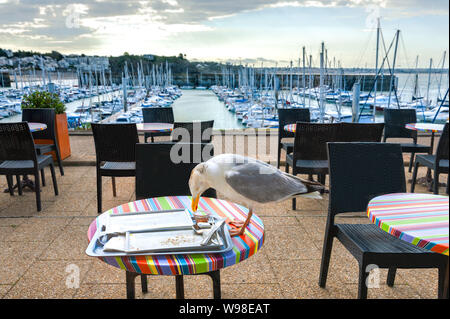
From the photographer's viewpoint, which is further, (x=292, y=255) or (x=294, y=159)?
(x=294, y=159)

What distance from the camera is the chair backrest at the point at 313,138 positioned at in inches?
144

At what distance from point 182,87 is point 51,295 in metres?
48.3

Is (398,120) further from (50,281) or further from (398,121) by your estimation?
(50,281)

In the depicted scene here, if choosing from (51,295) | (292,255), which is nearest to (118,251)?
(51,295)

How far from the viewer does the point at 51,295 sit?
2.27m

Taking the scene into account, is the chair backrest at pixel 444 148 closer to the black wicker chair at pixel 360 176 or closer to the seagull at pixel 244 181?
the black wicker chair at pixel 360 176

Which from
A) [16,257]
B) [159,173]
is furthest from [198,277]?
[16,257]

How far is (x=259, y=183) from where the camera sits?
1403 mm

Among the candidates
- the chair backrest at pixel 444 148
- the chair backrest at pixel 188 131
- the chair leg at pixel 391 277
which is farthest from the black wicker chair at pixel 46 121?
the chair backrest at pixel 444 148

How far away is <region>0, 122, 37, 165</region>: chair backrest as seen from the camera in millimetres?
3621

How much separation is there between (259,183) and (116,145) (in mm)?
2536

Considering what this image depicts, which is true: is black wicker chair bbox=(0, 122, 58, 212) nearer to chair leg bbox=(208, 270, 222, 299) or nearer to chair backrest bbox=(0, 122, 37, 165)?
chair backrest bbox=(0, 122, 37, 165)
